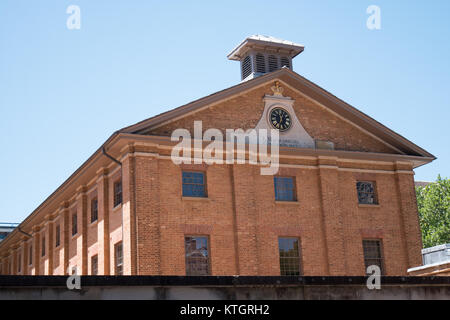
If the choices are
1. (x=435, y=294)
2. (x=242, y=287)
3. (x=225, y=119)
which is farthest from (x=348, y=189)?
(x=242, y=287)

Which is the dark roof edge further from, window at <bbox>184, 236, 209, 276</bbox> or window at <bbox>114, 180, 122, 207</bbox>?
window at <bbox>114, 180, 122, 207</bbox>

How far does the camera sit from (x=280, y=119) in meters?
26.9

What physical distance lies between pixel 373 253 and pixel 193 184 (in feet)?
27.7

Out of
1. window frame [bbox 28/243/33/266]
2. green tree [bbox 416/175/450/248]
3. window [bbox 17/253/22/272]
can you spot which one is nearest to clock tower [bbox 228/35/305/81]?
window frame [bbox 28/243/33/266]

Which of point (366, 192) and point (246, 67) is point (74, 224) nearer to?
point (246, 67)

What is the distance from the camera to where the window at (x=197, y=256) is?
2375 centimetres

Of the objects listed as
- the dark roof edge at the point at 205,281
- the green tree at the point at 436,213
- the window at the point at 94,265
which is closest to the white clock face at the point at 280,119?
the window at the point at 94,265

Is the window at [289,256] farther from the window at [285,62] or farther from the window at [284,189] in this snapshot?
the window at [285,62]

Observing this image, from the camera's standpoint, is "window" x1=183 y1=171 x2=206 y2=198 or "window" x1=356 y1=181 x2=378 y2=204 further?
"window" x1=356 y1=181 x2=378 y2=204

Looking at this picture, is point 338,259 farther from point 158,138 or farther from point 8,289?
point 8,289

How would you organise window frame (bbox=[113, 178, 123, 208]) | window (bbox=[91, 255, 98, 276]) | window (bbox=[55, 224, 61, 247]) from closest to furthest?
1. window frame (bbox=[113, 178, 123, 208])
2. window (bbox=[91, 255, 98, 276])
3. window (bbox=[55, 224, 61, 247])

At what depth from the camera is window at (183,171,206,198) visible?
969 inches

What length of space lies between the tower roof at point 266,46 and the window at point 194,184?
8147 mm
